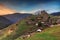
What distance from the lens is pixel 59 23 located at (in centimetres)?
2786

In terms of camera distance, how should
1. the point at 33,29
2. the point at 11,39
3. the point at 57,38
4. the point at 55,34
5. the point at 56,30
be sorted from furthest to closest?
the point at 33,29 → the point at 11,39 → the point at 56,30 → the point at 55,34 → the point at 57,38

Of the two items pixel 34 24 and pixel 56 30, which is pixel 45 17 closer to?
pixel 34 24

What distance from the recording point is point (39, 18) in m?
30.7

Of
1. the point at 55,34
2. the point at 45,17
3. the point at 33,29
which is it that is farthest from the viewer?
the point at 45,17

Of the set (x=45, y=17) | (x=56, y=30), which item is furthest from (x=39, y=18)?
(x=56, y=30)

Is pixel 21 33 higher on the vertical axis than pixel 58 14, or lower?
lower

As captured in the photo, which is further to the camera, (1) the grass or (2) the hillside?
(2) the hillside

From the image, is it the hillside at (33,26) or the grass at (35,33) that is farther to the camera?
the hillside at (33,26)

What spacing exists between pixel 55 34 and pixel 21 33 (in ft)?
21.6

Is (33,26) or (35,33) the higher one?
(33,26)

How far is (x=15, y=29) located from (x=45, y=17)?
5514 mm

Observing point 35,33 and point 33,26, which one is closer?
point 35,33

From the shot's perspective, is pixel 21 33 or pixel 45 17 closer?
pixel 21 33

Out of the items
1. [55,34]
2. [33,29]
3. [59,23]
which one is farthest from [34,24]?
[55,34]
